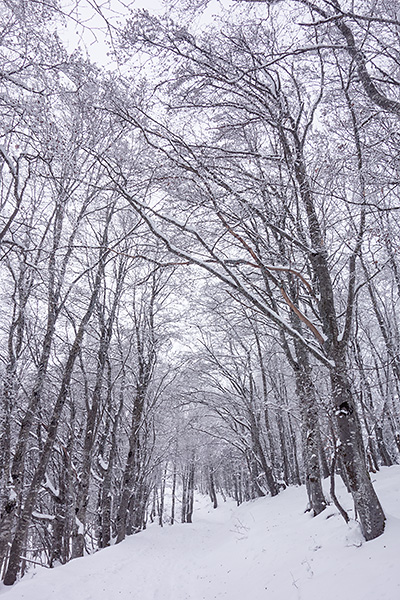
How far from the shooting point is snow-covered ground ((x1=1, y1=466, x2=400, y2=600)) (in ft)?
12.3

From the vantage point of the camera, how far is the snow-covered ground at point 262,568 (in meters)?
3.73

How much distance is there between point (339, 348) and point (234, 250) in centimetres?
483

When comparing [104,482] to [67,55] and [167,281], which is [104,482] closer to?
[167,281]

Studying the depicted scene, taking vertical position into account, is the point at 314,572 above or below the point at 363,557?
below

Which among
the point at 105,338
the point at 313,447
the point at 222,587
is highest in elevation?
the point at 105,338

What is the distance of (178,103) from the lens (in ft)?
17.5

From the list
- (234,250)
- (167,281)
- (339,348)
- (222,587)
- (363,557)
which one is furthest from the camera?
(167,281)

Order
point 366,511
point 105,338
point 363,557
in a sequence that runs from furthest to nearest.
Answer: point 105,338, point 366,511, point 363,557

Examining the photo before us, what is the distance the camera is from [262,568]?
19.0ft

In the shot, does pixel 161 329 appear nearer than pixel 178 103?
No

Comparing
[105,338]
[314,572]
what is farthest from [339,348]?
[105,338]

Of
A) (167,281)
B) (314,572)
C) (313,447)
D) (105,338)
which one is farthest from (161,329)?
(314,572)

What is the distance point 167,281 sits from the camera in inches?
536

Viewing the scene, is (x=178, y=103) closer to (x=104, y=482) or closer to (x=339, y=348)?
(x=339, y=348)
